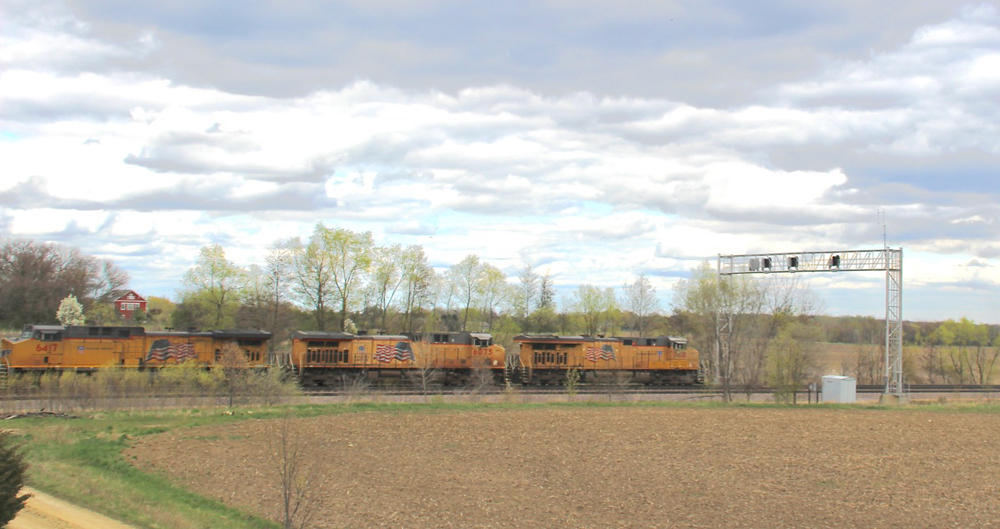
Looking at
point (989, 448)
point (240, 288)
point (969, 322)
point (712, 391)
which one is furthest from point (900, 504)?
point (969, 322)

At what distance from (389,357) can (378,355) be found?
0.61m

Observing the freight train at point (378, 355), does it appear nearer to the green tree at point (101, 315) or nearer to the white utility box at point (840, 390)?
the white utility box at point (840, 390)

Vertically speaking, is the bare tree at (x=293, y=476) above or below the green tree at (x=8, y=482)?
below

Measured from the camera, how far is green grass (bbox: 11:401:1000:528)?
45.5ft

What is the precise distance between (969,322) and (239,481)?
67.1 metres

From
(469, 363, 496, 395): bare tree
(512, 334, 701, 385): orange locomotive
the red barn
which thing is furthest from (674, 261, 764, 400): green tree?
the red barn

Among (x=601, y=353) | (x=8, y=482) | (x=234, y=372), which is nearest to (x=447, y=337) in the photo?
(x=601, y=353)

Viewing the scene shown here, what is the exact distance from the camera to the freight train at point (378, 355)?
33.5m

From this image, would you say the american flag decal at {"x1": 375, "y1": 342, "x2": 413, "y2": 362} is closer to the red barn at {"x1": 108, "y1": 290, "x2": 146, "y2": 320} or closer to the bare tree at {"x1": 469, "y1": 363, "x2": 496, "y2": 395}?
the bare tree at {"x1": 469, "y1": 363, "x2": 496, "y2": 395}

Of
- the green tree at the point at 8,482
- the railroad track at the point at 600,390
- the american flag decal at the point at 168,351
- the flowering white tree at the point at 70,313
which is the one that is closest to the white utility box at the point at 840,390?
the railroad track at the point at 600,390

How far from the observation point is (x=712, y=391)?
39.3m

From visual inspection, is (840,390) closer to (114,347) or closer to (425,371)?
(425,371)

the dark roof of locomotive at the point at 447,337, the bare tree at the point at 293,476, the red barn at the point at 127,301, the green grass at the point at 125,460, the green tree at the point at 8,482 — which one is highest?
the red barn at the point at 127,301

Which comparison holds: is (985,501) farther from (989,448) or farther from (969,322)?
(969,322)
